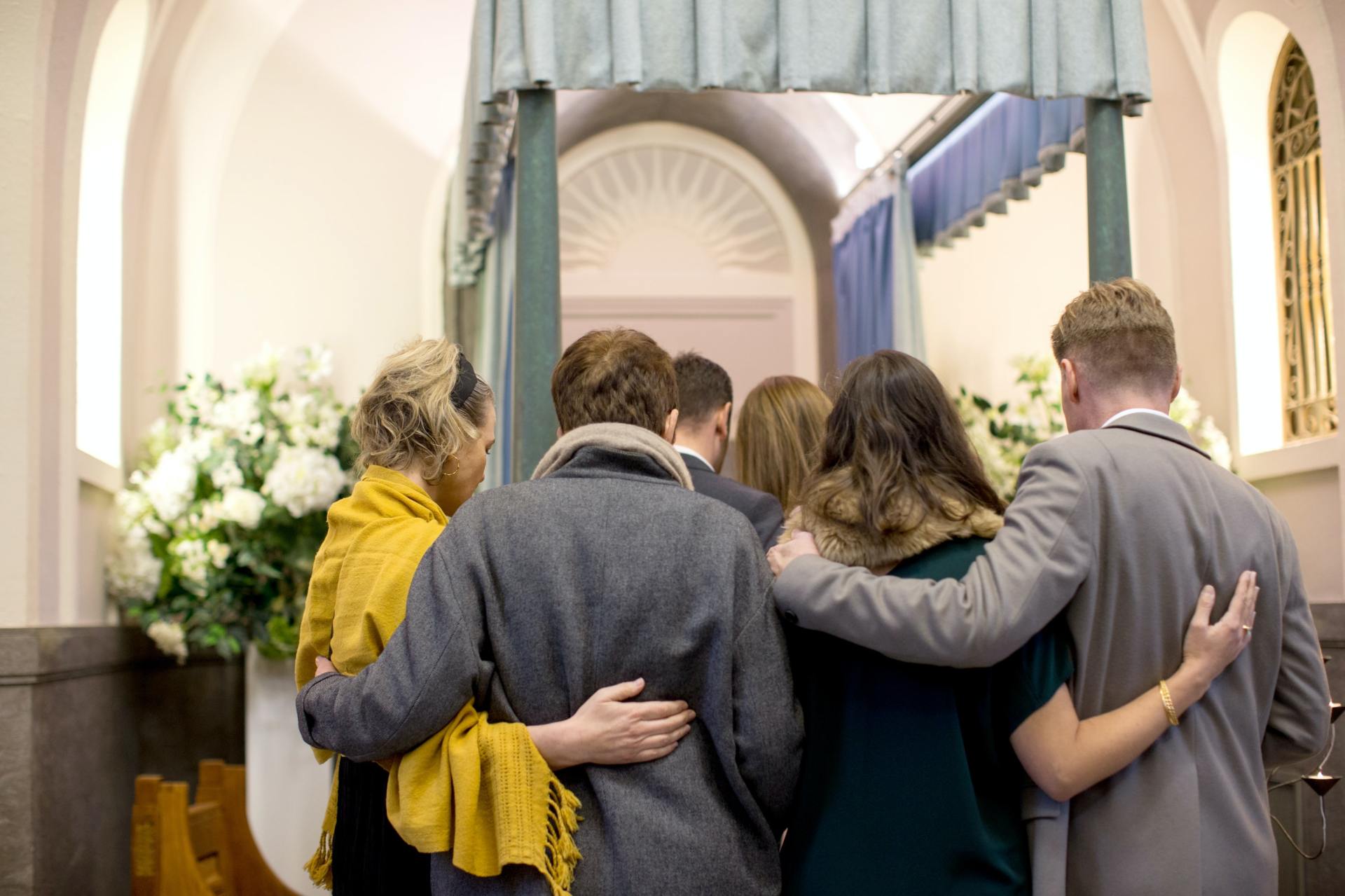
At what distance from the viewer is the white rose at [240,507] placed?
4.36 m

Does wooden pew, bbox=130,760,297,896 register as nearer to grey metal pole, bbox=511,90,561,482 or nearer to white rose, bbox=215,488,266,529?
white rose, bbox=215,488,266,529

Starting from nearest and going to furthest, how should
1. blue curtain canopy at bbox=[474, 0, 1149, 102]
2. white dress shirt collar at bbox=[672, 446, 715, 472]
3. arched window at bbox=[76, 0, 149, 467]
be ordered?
1. white dress shirt collar at bbox=[672, 446, 715, 472]
2. blue curtain canopy at bbox=[474, 0, 1149, 102]
3. arched window at bbox=[76, 0, 149, 467]

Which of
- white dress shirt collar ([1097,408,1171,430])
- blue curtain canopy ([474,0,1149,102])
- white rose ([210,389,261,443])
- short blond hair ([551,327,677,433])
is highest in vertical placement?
blue curtain canopy ([474,0,1149,102])

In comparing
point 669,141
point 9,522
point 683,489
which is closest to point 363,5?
point 669,141

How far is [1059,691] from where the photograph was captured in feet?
5.98

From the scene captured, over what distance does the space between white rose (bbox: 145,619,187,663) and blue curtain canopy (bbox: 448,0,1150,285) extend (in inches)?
85.2

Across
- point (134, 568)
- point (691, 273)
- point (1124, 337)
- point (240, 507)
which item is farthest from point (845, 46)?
point (691, 273)

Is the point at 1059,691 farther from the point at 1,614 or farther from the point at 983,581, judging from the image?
the point at 1,614

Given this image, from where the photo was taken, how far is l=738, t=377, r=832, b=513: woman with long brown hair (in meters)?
2.82

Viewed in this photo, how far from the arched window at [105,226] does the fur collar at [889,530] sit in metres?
3.45

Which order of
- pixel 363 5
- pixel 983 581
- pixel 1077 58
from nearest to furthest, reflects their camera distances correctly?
pixel 983 581 → pixel 1077 58 → pixel 363 5

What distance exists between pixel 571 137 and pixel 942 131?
2371 millimetres

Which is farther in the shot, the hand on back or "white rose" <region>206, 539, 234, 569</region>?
"white rose" <region>206, 539, 234, 569</region>

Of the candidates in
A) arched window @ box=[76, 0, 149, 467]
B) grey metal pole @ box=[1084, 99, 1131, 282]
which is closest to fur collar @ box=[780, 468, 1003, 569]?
grey metal pole @ box=[1084, 99, 1131, 282]
